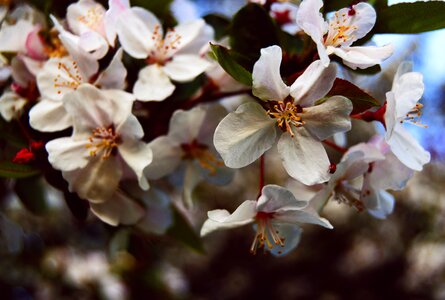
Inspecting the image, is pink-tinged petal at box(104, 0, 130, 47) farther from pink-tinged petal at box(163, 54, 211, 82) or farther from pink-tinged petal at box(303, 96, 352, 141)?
pink-tinged petal at box(303, 96, 352, 141)

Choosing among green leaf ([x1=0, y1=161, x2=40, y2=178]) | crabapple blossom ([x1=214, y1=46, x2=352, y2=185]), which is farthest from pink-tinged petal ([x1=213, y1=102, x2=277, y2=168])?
green leaf ([x1=0, y1=161, x2=40, y2=178])

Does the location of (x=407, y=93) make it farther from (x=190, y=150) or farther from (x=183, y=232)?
(x=183, y=232)

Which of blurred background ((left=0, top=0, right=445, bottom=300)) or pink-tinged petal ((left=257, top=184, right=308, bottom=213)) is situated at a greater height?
pink-tinged petal ((left=257, top=184, right=308, bottom=213))

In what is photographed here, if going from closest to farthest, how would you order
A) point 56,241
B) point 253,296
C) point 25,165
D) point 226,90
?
point 25,165 < point 226,90 < point 56,241 < point 253,296

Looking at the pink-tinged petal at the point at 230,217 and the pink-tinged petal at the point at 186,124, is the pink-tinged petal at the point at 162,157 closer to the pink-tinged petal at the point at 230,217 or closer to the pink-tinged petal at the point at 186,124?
the pink-tinged petal at the point at 186,124


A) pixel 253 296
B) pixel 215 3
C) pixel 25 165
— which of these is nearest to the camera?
pixel 25 165

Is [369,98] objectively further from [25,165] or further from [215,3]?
[215,3]

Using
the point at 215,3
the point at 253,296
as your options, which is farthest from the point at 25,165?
the point at 253,296
